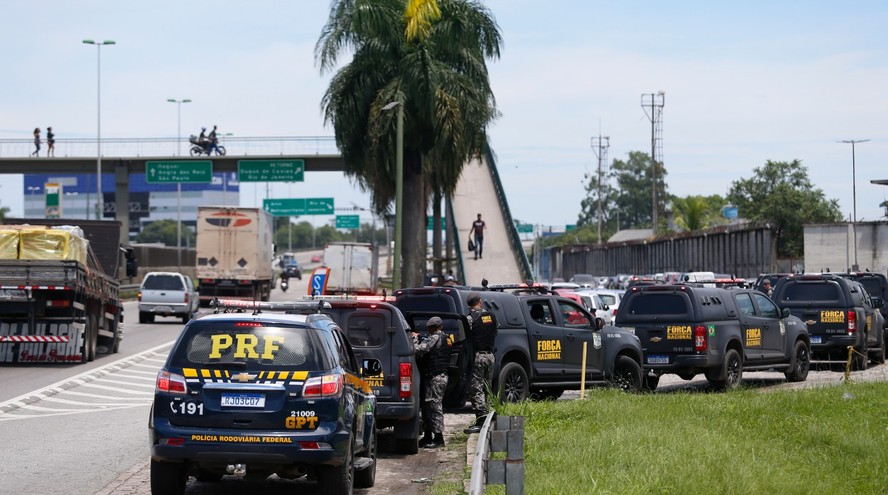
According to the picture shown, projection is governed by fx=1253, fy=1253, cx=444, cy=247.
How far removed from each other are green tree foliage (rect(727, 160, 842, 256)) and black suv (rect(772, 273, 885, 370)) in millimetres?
45766

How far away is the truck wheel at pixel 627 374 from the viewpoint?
20.3 metres

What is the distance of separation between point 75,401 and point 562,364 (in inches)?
297

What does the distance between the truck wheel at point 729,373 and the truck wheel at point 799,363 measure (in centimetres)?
216

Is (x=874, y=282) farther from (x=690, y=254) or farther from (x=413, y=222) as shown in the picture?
(x=690, y=254)

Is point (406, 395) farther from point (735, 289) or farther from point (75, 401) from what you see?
point (735, 289)

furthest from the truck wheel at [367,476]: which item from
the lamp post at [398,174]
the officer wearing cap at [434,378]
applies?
the lamp post at [398,174]

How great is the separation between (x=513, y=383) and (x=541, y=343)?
3.26 feet

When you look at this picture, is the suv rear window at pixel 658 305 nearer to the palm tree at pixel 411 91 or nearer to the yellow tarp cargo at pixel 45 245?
the yellow tarp cargo at pixel 45 245

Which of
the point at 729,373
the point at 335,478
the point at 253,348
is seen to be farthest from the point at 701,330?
the point at 253,348

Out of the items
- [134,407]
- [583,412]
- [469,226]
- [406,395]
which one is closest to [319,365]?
[406,395]

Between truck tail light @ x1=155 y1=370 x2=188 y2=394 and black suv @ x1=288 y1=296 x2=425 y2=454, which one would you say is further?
black suv @ x1=288 y1=296 x2=425 y2=454

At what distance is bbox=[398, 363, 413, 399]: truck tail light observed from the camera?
1407cm

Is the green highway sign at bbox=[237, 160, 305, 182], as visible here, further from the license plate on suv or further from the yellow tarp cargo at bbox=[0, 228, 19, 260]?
the license plate on suv

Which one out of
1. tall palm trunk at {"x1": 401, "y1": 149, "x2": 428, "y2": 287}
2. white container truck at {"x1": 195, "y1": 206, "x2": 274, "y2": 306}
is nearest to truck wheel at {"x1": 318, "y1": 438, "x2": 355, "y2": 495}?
tall palm trunk at {"x1": 401, "y1": 149, "x2": 428, "y2": 287}
